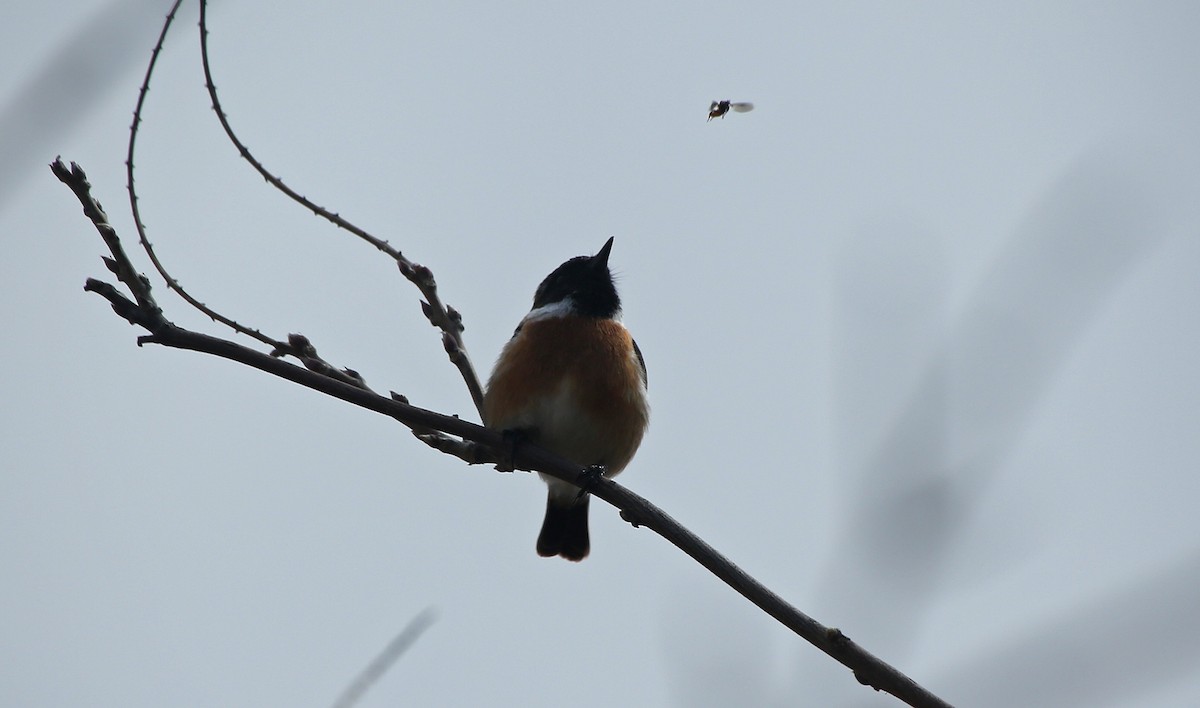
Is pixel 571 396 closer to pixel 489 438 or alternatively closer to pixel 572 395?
pixel 572 395

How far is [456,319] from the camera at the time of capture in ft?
17.7

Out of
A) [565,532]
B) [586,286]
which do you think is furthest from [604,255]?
[565,532]

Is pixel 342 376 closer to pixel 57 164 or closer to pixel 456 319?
pixel 456 319

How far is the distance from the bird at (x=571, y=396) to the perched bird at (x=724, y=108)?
135 centimetres

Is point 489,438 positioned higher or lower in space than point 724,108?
lower

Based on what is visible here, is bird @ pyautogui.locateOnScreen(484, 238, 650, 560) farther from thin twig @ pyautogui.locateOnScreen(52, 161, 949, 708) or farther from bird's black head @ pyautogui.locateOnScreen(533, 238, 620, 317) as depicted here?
thin twig @ pyautogui.locateOnScreen(52, 161, 949, 708)

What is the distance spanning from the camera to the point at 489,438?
3996mm

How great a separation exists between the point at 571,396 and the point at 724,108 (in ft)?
6.35

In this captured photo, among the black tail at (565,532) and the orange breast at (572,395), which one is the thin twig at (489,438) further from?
the black tail at (565,532)

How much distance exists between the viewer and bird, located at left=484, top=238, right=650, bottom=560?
5695 mm

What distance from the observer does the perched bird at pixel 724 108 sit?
6086 millimetres

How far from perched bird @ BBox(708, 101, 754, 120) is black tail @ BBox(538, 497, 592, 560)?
243cm

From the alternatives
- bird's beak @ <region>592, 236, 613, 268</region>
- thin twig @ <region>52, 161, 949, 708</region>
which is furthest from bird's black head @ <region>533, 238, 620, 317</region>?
thin twig @ <region>52, 161, 949, 708</region>

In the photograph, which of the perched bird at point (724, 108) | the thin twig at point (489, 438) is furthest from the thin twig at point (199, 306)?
the perched bird at point (724, 108)
